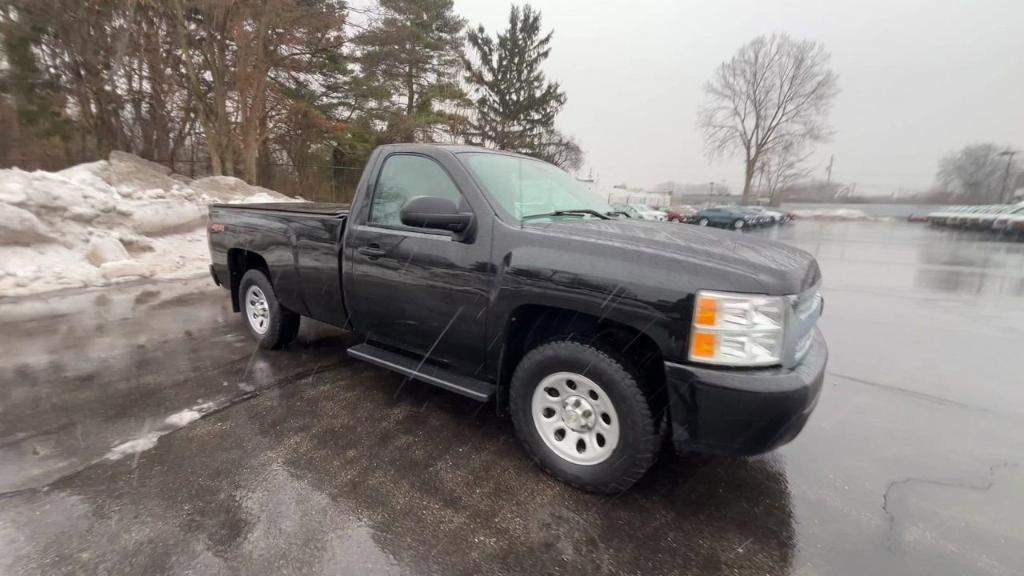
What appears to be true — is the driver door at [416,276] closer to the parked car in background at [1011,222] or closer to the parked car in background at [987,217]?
the parked car in background at [1011,222]

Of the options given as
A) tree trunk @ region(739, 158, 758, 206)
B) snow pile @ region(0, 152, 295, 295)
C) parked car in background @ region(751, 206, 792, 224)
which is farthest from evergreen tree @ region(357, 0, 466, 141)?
tree trunk @ region(739, 158, 758, 206)

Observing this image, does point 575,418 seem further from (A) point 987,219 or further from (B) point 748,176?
(B) point 748,176

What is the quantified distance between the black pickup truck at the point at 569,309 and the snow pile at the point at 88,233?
5943mm

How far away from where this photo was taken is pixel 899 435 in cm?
351

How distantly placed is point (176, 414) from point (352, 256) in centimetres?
165

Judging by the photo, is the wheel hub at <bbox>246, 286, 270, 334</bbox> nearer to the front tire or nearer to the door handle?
the door handle

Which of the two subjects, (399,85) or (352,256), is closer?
(352,256)

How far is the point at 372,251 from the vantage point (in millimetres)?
3498

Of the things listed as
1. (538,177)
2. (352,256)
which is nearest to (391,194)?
(352,256)

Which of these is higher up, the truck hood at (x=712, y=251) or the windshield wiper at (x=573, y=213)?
the windshield wiper at (x=573, y=213)

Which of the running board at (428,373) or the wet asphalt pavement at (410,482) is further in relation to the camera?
the running board at (428,373)

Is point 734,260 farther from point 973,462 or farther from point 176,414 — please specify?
point 176,414

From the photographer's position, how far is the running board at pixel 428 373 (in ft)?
9.72

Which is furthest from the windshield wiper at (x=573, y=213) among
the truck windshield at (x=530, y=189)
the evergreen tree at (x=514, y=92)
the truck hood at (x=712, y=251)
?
the evergreen tree at (x=514, y=92)
